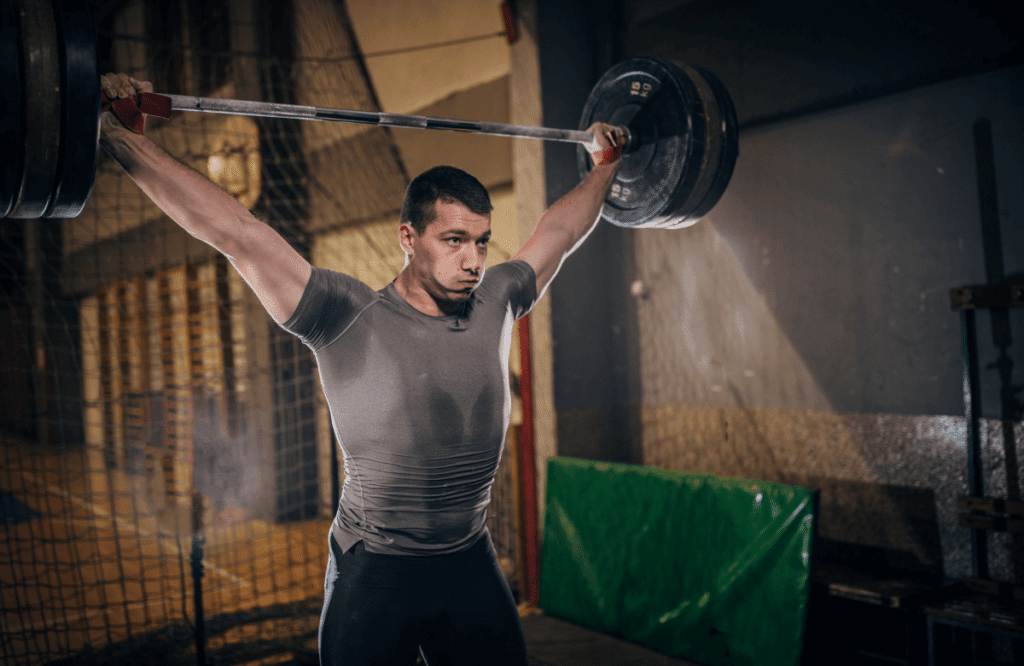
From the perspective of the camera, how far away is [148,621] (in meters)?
3.57

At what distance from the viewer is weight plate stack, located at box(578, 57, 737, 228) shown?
2.11 meters

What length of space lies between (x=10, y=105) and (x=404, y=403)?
833 millimetres

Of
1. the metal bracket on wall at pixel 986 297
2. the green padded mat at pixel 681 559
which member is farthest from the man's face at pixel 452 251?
the metal bracket on wall at pixel 986 297

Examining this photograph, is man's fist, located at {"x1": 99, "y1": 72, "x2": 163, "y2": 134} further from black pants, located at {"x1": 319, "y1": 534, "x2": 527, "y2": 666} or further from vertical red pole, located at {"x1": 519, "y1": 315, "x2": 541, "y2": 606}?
vertical red pole, located at {"x1": 519, "y1": 315, "x2": 541, "y2": 606}

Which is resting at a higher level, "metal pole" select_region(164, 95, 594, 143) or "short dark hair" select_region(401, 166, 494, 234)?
"metal pole" select_region(164, 95, 594, 143)

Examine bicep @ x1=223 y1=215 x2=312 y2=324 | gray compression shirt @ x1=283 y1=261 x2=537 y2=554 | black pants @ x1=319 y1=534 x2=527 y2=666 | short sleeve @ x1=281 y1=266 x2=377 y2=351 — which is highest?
bicep @ x1=223 y1=215 x2=312 y2=324

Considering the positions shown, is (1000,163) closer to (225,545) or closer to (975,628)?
(975,628)

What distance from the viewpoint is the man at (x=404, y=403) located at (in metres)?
1.36

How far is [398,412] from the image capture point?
55.8 inches

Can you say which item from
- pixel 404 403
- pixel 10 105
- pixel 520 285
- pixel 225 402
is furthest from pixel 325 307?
pixel 225 402

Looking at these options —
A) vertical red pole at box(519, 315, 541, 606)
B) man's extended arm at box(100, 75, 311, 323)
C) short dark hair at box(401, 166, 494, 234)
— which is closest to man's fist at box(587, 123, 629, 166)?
short dark hair at box(401, 166, 494, 234)

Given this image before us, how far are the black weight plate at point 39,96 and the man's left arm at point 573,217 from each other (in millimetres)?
1001

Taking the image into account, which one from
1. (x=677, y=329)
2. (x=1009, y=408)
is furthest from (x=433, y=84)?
(x=1009, y=408)

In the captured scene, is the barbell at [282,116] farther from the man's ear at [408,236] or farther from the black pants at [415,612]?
the black pants at [415,612]
